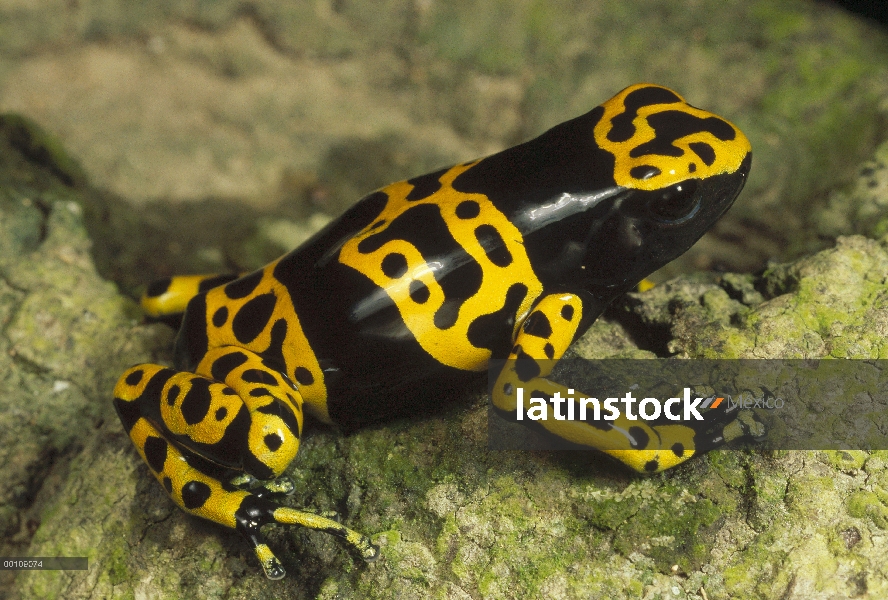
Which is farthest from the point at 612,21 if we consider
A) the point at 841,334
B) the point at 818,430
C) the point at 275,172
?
the point at 818,430

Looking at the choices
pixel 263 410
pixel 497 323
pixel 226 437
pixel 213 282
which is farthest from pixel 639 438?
pixel 213 282

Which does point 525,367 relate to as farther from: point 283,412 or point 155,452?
point 155,452

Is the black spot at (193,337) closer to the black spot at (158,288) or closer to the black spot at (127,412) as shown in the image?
the black spot at (127,412)

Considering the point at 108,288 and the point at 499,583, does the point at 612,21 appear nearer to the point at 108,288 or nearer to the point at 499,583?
the point at 108,288

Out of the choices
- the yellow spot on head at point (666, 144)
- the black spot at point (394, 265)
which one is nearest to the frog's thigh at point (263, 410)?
the black spot at point (394, 265)

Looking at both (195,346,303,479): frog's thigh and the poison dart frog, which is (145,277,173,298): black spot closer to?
the poison dart frog

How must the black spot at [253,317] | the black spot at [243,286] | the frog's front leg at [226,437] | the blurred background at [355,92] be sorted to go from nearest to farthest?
1. the frog's front leg at [226,437]
2. the black spot at [253,317]
3. the black spot at [243,286]
4. the blurred background at [355,92]

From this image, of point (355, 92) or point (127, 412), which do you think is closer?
point (127, 412)
